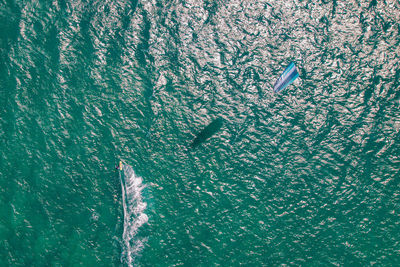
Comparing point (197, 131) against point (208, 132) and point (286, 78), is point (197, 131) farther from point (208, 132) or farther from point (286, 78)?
point (286, 78)

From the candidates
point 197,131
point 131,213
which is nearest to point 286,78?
point 197,131

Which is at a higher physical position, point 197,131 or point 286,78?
point 286,78

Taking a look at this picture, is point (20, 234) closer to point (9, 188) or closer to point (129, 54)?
point (9, 188)

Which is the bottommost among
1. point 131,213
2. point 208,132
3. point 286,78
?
point 131,213

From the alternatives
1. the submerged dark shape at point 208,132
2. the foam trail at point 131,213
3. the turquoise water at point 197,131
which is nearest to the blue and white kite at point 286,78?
the turquoise water at point 197,131

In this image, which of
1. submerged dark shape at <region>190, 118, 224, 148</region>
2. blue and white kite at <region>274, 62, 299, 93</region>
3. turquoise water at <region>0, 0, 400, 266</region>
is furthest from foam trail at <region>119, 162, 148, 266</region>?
blue and white kite at <region>274, 62, 299, 93</region>

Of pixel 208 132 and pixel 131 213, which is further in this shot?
pixel 208 132

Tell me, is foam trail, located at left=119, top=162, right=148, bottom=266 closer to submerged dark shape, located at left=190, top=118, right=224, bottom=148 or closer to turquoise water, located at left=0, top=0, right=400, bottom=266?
turquoise water, located at left=0, top=0, right=400, bottom=266

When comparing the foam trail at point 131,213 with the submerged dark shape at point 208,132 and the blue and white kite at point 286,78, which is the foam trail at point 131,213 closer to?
the submerged dark shape at point 208,132
